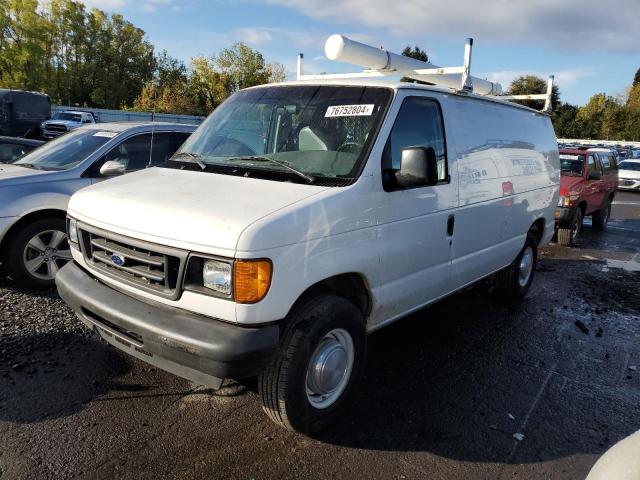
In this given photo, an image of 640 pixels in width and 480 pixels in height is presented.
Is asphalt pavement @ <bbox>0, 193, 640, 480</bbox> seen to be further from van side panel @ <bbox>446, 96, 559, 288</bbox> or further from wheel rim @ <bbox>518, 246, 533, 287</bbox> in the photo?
wheel rim @ <bbox>518, 246, 533, 287</bbox>

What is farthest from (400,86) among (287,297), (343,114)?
(287,297)

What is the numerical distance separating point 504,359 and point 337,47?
9.77 ft

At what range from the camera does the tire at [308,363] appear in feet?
9.39

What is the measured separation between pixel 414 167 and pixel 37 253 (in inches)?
162

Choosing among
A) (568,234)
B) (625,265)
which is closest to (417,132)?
(625,265)

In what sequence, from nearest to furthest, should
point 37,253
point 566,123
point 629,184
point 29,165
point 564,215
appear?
point 37,253 < point 29,165 < point 564,215 < point 629,184 < point 566,123

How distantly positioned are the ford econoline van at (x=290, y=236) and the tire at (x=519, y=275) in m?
1.47

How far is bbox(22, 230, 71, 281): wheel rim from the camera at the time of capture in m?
5.23

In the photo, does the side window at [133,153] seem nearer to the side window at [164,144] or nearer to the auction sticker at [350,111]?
the side window at [164,144]

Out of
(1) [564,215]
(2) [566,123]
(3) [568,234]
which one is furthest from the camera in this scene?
(2) [566,123]

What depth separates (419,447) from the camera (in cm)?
312

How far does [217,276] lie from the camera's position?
2.64 metres

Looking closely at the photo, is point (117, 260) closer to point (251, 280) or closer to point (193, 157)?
point (251, 280)

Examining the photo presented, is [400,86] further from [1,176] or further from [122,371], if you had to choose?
[1,176]
